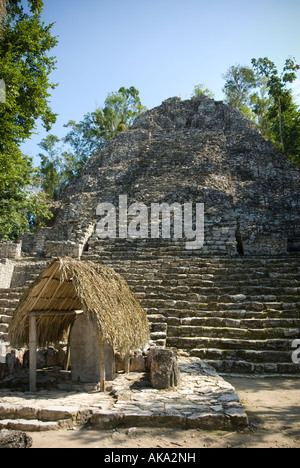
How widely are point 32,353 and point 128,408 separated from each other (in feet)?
5.81

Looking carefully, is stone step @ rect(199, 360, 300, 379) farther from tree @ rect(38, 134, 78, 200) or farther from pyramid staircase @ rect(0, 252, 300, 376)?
tree @ rect(38, 134, 78, 200)

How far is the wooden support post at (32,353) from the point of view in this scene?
4973mm

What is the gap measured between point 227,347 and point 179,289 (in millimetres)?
2369

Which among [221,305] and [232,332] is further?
[221,305]

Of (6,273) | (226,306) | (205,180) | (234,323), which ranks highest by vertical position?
(205,180)

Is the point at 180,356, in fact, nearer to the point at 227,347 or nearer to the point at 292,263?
the point at 227,347

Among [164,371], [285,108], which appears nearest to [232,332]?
[164,371]

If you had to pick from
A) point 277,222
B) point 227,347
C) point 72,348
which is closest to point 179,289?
point 227,347

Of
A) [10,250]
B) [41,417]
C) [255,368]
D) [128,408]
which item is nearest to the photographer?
[41,417]

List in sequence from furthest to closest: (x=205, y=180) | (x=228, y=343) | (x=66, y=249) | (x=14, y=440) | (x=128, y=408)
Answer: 1. (x=205, y=180)
2. (x=66, y=249)
3. (x=228, y=343)
4. (x=128, y=408)
5. (x=14, y=440)

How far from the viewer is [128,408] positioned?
13.5ft

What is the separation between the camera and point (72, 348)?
5484mm

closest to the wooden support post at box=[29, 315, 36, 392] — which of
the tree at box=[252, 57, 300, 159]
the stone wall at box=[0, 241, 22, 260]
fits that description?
the stone wall at box=[0, 241, 22, 260]

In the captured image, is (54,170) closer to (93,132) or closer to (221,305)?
(93,132)
